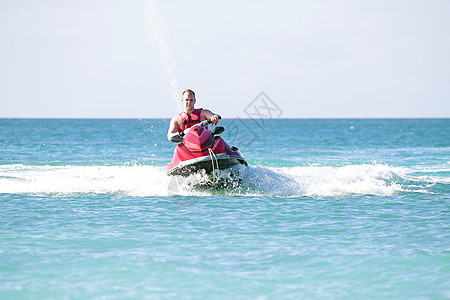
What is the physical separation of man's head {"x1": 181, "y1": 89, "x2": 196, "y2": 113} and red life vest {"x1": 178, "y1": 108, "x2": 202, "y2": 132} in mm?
99

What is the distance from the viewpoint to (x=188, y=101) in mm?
10953

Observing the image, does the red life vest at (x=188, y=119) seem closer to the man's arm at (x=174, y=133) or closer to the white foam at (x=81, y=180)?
the man's arm at (x=174, y=133)

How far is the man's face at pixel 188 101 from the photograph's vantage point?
1094 centimetres

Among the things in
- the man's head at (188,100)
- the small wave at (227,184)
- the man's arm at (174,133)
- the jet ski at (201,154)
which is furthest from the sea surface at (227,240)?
the man's head at (188,100)

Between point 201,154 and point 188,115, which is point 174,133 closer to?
point 188,115

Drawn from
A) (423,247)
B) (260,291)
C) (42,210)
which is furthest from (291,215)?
(42,210)

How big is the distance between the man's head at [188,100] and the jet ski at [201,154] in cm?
55

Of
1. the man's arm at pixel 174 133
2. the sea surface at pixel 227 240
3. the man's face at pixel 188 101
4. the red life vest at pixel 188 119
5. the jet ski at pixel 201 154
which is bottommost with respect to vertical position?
the sea surface at pixel 227 240

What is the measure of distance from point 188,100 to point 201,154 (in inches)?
50.4

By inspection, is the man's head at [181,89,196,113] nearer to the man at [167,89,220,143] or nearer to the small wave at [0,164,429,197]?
the man at [167,89,220,143]

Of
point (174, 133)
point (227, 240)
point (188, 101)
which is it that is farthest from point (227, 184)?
point (227, 240)

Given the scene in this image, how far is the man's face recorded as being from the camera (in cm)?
1094

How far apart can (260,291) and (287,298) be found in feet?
0.93

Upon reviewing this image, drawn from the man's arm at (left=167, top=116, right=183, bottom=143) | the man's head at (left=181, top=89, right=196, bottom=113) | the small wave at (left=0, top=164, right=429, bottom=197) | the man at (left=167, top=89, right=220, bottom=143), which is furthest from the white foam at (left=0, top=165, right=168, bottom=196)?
the man's head at (left=181, top=89, right=196, bottom=113)
